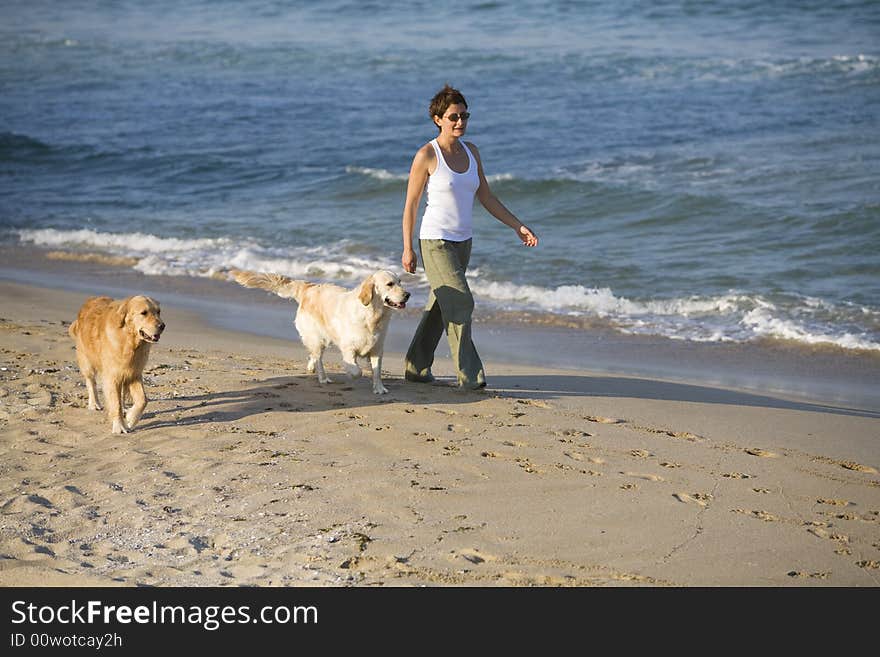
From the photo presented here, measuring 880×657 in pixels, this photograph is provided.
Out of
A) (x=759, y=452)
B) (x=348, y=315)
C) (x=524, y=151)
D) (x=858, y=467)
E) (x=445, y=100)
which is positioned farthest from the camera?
(x=524, y=151)

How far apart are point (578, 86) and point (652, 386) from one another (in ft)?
55.9

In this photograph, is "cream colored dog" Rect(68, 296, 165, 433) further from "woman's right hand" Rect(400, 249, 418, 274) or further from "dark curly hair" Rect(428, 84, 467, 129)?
"dark curly hair" Rect(428, 84, 467, 129)

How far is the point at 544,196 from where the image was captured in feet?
55.3

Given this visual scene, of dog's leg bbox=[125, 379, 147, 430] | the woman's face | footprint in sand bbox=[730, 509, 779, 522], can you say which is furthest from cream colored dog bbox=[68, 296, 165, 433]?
footprint in sand bbox=[730, 509, 779, 522]

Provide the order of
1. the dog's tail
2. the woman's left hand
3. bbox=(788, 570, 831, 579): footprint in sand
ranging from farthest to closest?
1. the dog's tail
2. the woman's left hand
3. bbox=(788, 570, 831, 579): footprint in sand

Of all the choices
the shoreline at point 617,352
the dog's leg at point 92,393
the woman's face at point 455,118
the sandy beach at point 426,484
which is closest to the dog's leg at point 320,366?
the sandy beach at point 426,484

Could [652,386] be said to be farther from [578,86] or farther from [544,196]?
[578,86]

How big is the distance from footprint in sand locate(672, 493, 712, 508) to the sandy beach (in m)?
0.01

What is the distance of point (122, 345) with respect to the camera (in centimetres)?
656

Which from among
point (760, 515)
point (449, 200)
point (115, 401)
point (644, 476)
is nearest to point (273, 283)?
point (449, 200)

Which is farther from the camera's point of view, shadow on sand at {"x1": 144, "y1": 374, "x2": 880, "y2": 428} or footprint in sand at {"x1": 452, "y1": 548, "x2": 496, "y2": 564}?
shadow on sand at {"x1": 144, "y1": 374, "x2": 880, "y2": 428}

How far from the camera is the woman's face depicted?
695cm

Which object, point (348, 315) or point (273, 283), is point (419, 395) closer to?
point (348, 315)

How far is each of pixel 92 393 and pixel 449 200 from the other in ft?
8.86
